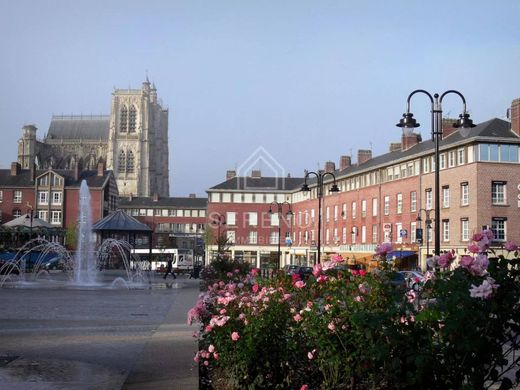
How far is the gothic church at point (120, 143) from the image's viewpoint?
531 feet

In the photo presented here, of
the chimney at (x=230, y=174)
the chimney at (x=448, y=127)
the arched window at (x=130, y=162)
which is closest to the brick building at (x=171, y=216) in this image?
the arched window at (x=130, y=162)

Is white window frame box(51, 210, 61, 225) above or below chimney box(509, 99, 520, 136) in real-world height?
below

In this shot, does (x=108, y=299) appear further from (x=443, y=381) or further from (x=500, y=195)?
(x=500, y=195)

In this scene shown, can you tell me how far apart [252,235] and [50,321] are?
260 feet

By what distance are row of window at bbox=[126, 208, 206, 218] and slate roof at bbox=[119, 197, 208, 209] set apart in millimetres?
953

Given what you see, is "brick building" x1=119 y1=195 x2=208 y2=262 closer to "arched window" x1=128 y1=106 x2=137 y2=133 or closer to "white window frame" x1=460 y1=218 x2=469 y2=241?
"arched window" x1=128 y1=106 x2=137 y2=133

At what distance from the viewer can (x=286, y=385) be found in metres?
7.87

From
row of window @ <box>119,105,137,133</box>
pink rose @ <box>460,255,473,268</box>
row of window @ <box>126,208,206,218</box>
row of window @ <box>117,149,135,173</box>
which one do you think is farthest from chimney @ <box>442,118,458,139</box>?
row of window @ <box>119,105,137,133</box>

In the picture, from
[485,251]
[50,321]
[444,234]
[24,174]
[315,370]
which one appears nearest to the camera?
[485,251]

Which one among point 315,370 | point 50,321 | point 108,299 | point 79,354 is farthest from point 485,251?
point 108,299

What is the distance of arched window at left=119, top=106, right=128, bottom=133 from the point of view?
16688 centimetres

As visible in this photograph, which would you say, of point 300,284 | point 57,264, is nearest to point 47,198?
point 57,264

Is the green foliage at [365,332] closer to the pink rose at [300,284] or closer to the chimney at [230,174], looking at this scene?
the pink rose at [300,284]

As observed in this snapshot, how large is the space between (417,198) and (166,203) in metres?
89.8
